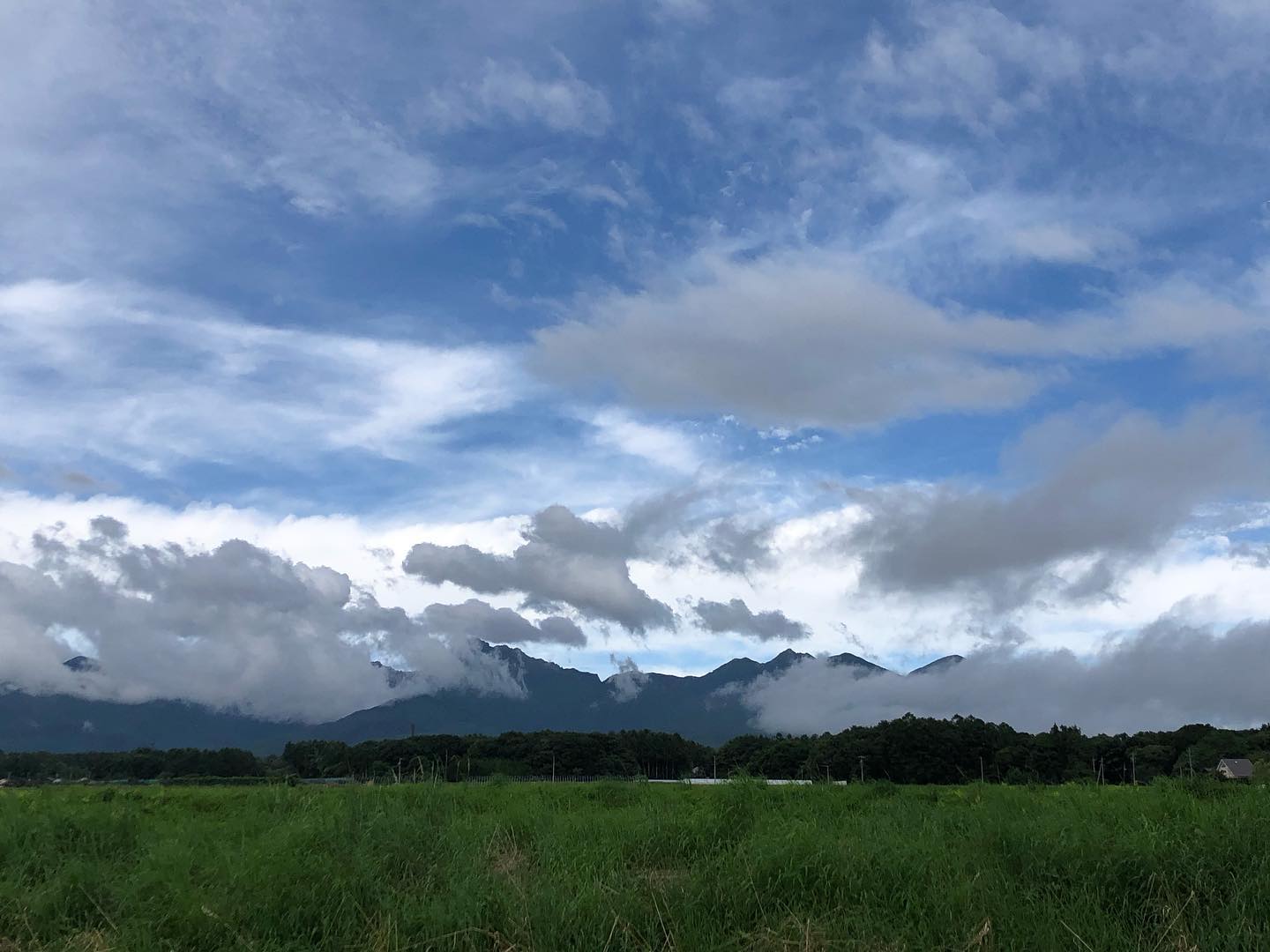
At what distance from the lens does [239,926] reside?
7793mm

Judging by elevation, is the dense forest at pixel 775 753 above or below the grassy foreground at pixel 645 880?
below

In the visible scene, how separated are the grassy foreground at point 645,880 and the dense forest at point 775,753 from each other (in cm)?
2486

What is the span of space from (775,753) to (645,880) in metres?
31.6

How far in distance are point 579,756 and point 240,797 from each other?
30.7 m

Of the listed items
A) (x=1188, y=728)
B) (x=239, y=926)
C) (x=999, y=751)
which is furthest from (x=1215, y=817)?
(x=1188, y=728)

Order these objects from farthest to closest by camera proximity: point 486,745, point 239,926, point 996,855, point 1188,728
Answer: point 1188,728, point 486,745, point 996,855, point 239,926

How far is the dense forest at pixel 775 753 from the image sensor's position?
4069 cm

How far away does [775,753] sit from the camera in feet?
127

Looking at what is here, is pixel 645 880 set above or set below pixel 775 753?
above

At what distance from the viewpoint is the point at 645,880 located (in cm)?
873

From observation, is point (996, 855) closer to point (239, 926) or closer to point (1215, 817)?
point (1215, 817)

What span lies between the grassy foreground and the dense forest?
24864mm

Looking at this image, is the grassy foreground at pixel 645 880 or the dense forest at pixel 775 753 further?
the dense forest at pixel 775 753

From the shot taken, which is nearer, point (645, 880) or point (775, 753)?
point (645, 880)
